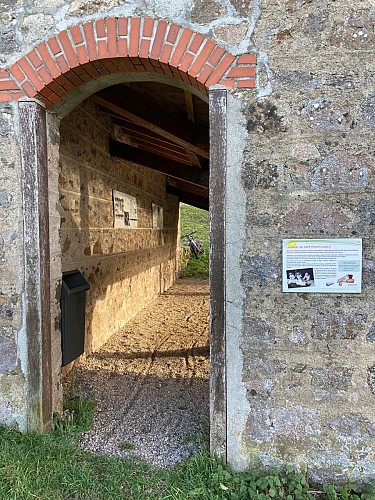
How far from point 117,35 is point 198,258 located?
14.2 meters

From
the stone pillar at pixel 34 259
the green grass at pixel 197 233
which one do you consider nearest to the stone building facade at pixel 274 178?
the stone pillar at pixel 34 259

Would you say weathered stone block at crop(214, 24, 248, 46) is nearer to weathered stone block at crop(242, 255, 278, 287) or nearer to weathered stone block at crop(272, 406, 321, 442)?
weathered stone block at crop(242, 255, 278, 287)

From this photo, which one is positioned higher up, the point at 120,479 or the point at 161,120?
the point at 161,120

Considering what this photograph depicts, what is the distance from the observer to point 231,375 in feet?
8.95

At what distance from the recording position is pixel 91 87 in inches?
124

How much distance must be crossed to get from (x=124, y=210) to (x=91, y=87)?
3.85 metres

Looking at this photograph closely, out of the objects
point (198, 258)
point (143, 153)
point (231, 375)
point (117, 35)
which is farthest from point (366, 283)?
point (198, 258)

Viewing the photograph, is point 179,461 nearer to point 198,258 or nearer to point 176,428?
point 176,428

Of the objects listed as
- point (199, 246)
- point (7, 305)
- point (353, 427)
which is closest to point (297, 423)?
point (353, 427)

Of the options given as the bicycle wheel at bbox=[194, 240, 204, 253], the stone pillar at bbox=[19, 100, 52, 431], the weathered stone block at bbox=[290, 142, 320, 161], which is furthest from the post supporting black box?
the bicycle wheel at bbox=[194, 240, 204, 253]

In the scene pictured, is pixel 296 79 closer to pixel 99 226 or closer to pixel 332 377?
pixel 332 377

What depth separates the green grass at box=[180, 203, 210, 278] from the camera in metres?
15.2

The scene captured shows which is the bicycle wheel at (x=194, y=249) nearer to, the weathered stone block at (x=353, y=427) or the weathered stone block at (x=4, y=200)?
the weathered stone block at (x=4, y=200)

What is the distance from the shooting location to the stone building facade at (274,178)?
8.54 feet
